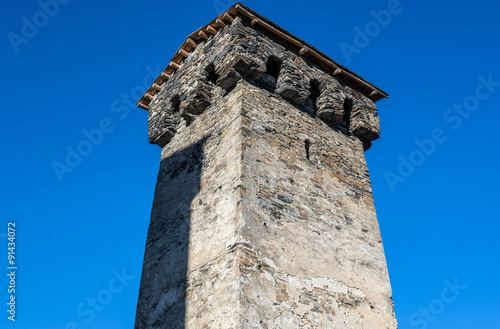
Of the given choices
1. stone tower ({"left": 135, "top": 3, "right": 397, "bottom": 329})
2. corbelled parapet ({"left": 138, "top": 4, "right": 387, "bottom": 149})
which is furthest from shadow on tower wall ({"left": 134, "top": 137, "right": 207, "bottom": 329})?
corbelled parapet ({"left": 138, "top": 4, "right": 387, "bottom": 149})

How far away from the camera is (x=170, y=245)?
7129 mm

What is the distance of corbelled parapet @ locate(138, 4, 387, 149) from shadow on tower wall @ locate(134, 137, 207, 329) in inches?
35.7

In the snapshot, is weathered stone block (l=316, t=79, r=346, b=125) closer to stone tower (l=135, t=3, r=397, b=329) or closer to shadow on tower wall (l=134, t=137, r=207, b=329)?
stone tower (l=135, t=3, r=397, b=329)

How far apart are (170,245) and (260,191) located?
5.34 ft

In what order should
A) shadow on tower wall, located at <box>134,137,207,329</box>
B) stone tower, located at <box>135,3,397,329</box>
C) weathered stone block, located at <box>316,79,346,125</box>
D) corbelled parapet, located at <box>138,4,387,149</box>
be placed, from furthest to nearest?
weathered stone block, located at <box>316,79,346,125</box>, corbelled parapet, located at <box>138,4,387,149</box>, shadow on tower wall, located at <box>134,137,207,329</box>, stone tower, located at <box>135,3,397,329</box>

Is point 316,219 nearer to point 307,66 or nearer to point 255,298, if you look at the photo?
point 255,298

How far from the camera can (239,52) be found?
24.8ft

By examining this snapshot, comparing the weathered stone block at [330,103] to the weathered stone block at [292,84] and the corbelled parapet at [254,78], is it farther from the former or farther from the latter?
the weathered stone block at [292,84]

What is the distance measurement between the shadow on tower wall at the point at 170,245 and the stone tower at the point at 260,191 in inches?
0.9

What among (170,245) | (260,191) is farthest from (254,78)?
(170,245)

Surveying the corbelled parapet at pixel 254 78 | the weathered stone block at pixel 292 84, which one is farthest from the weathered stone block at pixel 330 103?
the weathered stone block at pixel 292 84

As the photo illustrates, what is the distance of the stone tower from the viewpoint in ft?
19.5

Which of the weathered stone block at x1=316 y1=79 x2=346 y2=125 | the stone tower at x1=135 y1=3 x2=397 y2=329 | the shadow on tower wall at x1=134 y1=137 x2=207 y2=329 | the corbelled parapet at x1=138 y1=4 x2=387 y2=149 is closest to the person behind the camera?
the stone tower at x1=135 y1=3 x2=397 y2=329

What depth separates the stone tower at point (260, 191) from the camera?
595 centimetres
